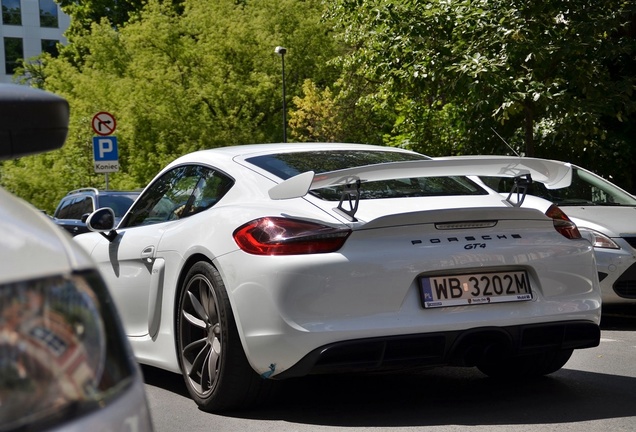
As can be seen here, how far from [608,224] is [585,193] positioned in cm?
116

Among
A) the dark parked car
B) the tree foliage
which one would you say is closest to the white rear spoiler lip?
the tree foliage

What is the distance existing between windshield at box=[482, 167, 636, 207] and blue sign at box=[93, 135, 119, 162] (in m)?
12.9

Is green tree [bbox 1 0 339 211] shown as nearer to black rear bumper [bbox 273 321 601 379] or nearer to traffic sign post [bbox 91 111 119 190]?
traffic sign post [bbox 91 111 119 190]

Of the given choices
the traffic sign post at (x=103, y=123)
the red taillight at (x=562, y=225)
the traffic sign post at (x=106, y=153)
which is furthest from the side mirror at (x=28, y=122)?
the traffic sign post at (x=103, y=123)

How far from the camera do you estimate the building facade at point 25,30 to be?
79938 millimetres

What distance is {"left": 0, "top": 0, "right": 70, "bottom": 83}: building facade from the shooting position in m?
79.9

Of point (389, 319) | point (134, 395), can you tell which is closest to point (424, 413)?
point (389, 319)

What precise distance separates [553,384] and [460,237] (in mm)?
1382

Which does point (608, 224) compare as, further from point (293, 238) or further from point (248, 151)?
point (293, 238)

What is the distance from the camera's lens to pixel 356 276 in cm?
510

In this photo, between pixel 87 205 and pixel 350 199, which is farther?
pixel 87 205

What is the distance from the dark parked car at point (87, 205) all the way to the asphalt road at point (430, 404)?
11.6 metres

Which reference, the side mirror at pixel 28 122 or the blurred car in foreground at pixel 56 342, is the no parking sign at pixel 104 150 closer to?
the side mirror at pixel 28 122

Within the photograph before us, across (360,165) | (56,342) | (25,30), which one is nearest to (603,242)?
(360,165)
